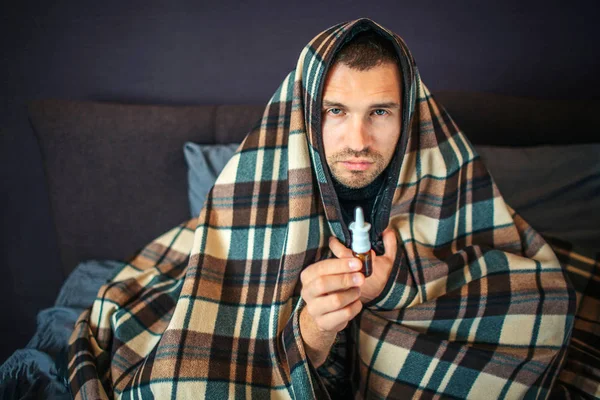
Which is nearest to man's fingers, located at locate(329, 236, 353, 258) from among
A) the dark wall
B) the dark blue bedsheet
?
the dark blue bedsheet

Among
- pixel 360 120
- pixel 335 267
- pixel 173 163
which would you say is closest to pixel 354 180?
pixel 360 120

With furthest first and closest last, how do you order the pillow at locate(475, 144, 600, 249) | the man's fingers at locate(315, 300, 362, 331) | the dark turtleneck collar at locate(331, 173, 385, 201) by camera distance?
the pillow at locate(475, 144, 600, 249) < the dark turtleneck collar at locate(331, 173, 385, 201) < the man's fingers at locate(315, 300, 362, 331)

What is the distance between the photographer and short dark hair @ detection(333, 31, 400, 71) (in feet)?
3.04

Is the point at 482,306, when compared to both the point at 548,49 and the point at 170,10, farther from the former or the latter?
the point at 170,10

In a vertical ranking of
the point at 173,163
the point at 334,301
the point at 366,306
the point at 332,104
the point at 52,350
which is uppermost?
the point at 332,104

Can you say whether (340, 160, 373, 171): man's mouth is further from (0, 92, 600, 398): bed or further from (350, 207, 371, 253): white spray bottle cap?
(0, 92, 600, 398): bed

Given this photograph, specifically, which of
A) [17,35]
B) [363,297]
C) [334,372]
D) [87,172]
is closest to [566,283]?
[363,297]

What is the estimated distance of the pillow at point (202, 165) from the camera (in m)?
1.42

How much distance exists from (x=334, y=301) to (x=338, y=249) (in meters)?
0.21

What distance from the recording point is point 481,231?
1106mm

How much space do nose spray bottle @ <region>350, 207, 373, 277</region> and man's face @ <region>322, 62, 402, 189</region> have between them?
240 millimetres

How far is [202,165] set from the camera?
1.42 m

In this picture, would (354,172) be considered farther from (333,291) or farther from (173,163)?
(173,163)

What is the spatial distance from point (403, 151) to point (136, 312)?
0.75 m
